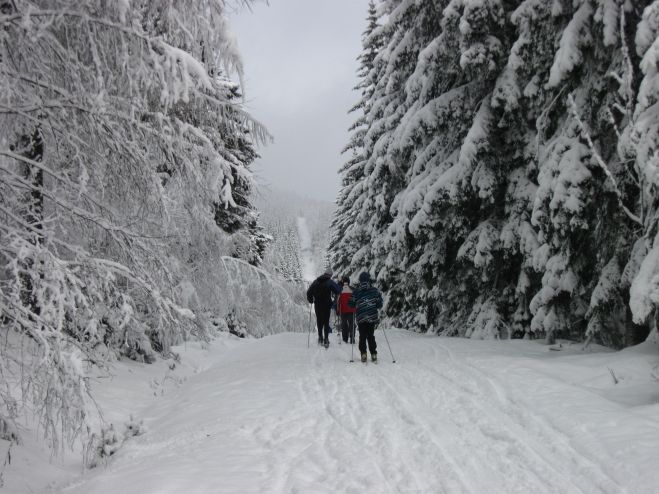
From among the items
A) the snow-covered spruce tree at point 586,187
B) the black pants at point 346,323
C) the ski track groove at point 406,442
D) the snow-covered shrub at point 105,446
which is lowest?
the snow-covered shrub at point 105,446

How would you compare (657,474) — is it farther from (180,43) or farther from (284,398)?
(180,43)

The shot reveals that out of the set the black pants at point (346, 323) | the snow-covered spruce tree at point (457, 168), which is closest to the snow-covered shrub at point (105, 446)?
the black pants at point (346, 323)

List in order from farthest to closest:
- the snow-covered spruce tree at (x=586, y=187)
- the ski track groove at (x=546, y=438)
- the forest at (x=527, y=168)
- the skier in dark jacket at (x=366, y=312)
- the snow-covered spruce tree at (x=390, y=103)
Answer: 1. the snow-covered spruce tree at (x=390, y=103)
2. the skier in dark jacket at (x=366, y=312)
3. the snow-covered spruce tree at (x=586, y=187)
4. the forest at (x=527, y=168)
5. the ski track groove at (x=546, y=438)

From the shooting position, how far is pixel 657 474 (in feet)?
13.2

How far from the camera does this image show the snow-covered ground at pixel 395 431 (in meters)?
4.22

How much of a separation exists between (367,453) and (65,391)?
2790mm

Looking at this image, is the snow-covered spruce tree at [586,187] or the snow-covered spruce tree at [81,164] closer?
the snow-covered spruce tree at [81,164]

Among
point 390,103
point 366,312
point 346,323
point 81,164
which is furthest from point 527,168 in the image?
point 81,164

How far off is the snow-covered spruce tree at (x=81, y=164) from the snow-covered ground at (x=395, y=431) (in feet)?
4.26

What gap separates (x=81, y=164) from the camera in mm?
4398

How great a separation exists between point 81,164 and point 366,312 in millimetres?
6847

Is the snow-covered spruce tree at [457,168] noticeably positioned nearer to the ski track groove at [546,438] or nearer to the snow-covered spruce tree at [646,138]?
the snow-covered spruce tree at [646,138]

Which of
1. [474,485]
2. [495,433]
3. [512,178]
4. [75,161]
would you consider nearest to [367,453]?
[474,485]

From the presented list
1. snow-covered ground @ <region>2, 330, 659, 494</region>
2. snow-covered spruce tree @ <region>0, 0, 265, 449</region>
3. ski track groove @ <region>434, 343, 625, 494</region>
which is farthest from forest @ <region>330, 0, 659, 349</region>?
snow-covered spruce tree @ <region>0, 0, 265, 449</region>
